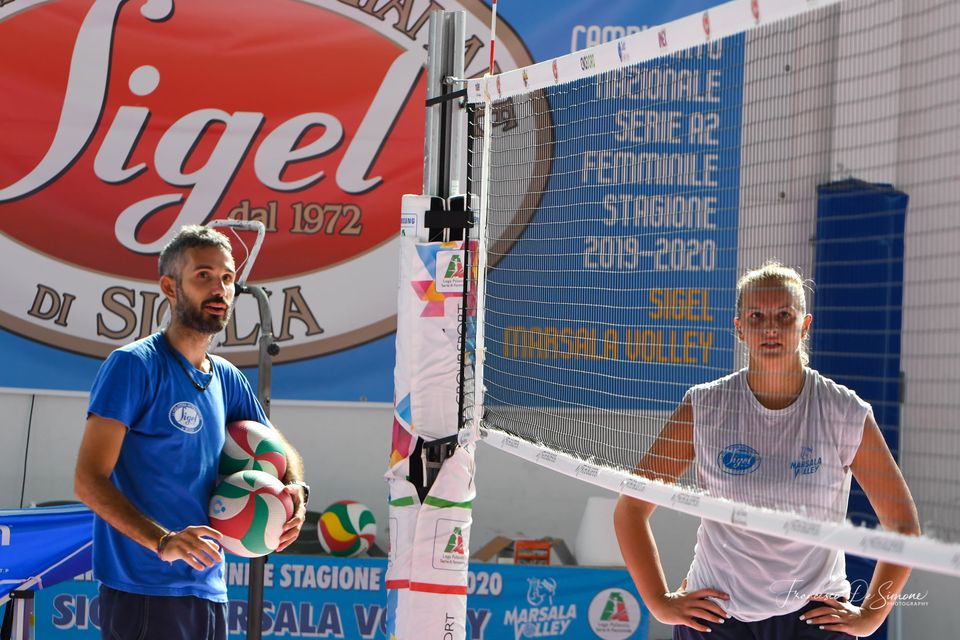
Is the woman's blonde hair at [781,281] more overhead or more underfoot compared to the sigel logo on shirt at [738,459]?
more overhead

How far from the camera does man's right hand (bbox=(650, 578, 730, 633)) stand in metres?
2.65

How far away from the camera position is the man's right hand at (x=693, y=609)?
2.65 metres

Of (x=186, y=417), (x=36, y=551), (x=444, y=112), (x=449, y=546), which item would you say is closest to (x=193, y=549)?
(x=186, y=417)

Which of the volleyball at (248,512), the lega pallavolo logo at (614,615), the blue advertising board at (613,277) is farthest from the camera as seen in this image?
the lega pallavolo logo at (614,615)

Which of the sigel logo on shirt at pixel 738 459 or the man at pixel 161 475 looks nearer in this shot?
the sigel logo on shirt at pixel 738 459

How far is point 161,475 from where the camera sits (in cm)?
299

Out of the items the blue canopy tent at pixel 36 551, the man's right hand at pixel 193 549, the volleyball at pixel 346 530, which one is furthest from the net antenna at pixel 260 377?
the man's right hand at pixel 193 549

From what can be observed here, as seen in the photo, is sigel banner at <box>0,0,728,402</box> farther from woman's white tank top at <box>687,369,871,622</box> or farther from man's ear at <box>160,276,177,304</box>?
woman's white tank top at <box>687,369,871,622</box>

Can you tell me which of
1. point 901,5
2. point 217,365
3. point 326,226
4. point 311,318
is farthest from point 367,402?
point 901,5

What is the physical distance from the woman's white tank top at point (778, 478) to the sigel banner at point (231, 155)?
3.94 meters

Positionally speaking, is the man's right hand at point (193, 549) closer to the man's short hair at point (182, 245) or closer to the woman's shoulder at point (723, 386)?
the man's short hair at point (182, 245)

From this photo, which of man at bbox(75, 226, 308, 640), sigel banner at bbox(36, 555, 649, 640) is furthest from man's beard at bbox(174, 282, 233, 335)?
sigel banner at bbox(36, 555, 649, 640)

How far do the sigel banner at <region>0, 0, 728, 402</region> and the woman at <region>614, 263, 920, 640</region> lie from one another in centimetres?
393

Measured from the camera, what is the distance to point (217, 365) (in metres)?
3.32
